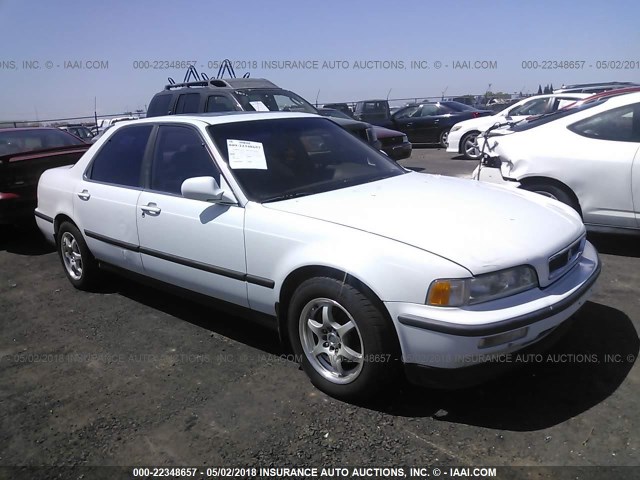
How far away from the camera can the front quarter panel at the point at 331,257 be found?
248 centimetres

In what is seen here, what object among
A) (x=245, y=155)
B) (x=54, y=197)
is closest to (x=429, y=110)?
(x=54, y=197)

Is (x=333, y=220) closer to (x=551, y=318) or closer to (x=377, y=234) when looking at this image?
(x=377, y=234)

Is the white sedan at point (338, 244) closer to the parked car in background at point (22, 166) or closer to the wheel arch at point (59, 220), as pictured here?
the wheel arch at point (59, 220)

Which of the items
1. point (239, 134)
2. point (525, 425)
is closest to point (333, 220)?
point (239, 134)

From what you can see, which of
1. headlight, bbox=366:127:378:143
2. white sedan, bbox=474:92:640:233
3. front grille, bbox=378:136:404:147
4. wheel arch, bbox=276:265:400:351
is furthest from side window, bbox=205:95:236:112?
wheel arch, bbox=276:265:400:351

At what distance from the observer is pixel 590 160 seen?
4.83 m

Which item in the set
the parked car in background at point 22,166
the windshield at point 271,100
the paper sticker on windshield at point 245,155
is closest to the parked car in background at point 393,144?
the windshield at point 271,100

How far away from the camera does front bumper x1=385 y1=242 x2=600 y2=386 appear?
2.42m

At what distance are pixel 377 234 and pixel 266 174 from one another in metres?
1.06

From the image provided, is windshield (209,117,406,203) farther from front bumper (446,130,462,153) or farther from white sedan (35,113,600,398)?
front bumper (446,130,462,153)

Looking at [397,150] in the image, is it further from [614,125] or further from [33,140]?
[33,140]

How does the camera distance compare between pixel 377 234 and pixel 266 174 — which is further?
pixel 266 174

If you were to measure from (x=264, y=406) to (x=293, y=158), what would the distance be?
5.40ft

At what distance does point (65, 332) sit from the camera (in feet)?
13.3
